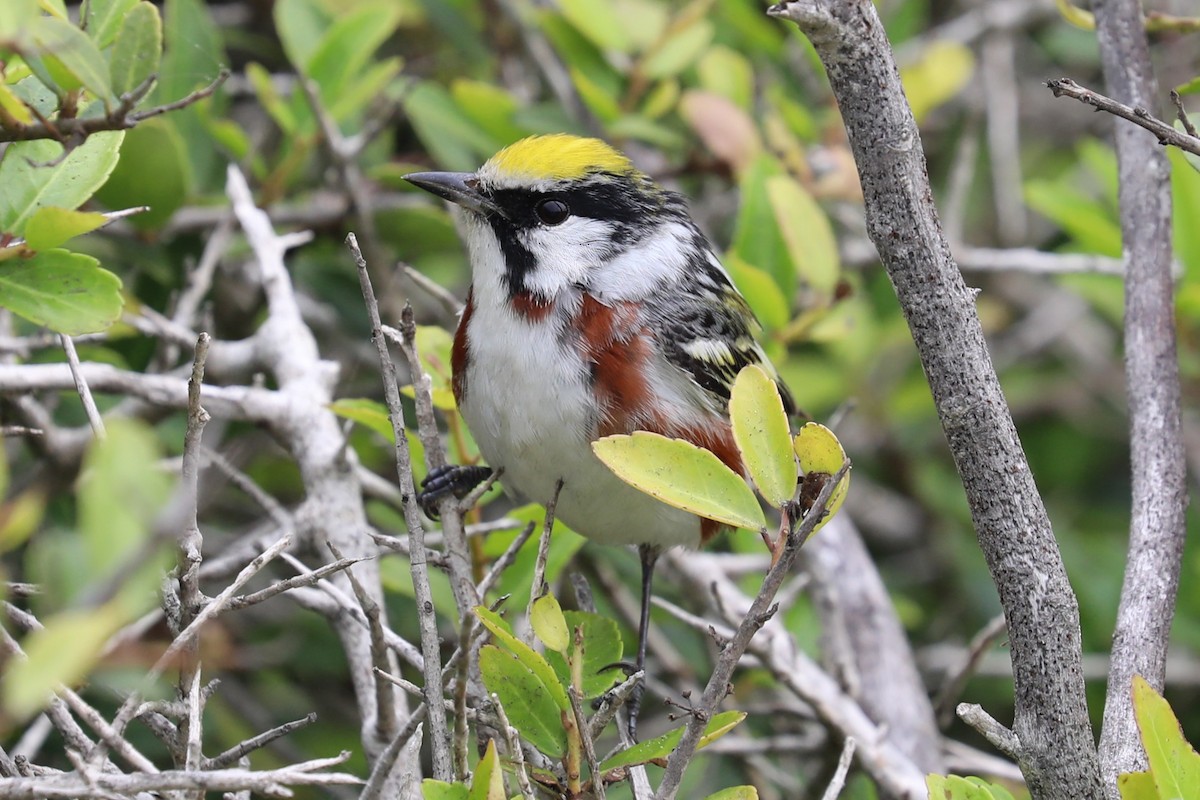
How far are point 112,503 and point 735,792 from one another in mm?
1157

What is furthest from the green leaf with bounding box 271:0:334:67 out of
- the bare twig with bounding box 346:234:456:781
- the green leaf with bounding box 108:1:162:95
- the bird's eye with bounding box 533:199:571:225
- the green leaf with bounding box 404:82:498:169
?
the green leaf with bounding box 108:1:162:95

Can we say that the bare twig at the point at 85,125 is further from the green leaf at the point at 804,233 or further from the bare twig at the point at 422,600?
the green leaf at the point at 804,233

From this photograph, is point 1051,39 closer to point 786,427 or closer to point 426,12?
point 426,12

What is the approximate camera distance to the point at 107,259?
3.82 m

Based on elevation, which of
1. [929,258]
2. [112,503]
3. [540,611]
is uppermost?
[929,258]

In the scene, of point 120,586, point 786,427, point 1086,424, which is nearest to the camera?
point 120,586

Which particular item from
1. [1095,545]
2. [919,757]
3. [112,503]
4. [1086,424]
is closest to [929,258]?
[112,503]

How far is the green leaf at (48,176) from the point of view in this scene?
88.8 inches

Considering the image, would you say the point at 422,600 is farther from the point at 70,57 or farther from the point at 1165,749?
the point at 1165,749

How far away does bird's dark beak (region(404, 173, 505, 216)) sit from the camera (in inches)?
127

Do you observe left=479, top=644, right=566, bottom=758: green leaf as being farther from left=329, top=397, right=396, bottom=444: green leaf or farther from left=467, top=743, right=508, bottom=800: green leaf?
left=329, top=397, right=396, bottom=444: green leaf

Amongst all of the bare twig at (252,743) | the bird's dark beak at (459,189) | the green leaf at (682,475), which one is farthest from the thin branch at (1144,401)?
the bird's dark beak at (459,189)

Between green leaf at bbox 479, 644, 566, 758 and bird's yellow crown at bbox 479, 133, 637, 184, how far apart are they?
1.53 metres

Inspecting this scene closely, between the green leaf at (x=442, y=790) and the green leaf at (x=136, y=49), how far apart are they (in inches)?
45.6
